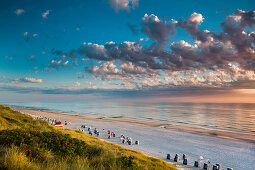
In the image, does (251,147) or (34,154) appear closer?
(34,154)

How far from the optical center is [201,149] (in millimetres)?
26453

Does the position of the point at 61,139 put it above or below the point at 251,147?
above

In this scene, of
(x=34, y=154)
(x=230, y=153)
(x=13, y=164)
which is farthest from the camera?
(x=230, y=153)

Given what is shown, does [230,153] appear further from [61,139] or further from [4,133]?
[4,133]

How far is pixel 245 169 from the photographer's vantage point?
18688mm

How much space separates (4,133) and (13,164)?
466 centimetres

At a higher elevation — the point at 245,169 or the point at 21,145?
the point at 21,145

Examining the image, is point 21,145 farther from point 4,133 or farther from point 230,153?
point 230,153

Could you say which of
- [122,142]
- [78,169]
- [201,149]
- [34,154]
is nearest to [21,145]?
[34,154]

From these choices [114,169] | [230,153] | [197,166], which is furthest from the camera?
[230,153]

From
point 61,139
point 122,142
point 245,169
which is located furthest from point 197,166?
point 61,139

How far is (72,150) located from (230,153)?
24.4 metres

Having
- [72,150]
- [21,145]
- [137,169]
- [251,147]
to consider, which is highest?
[21,145]

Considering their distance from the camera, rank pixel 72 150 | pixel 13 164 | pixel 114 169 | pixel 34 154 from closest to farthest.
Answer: pixel 13 164, pixel 114 169, pixel 34 154, pixel 72 150
